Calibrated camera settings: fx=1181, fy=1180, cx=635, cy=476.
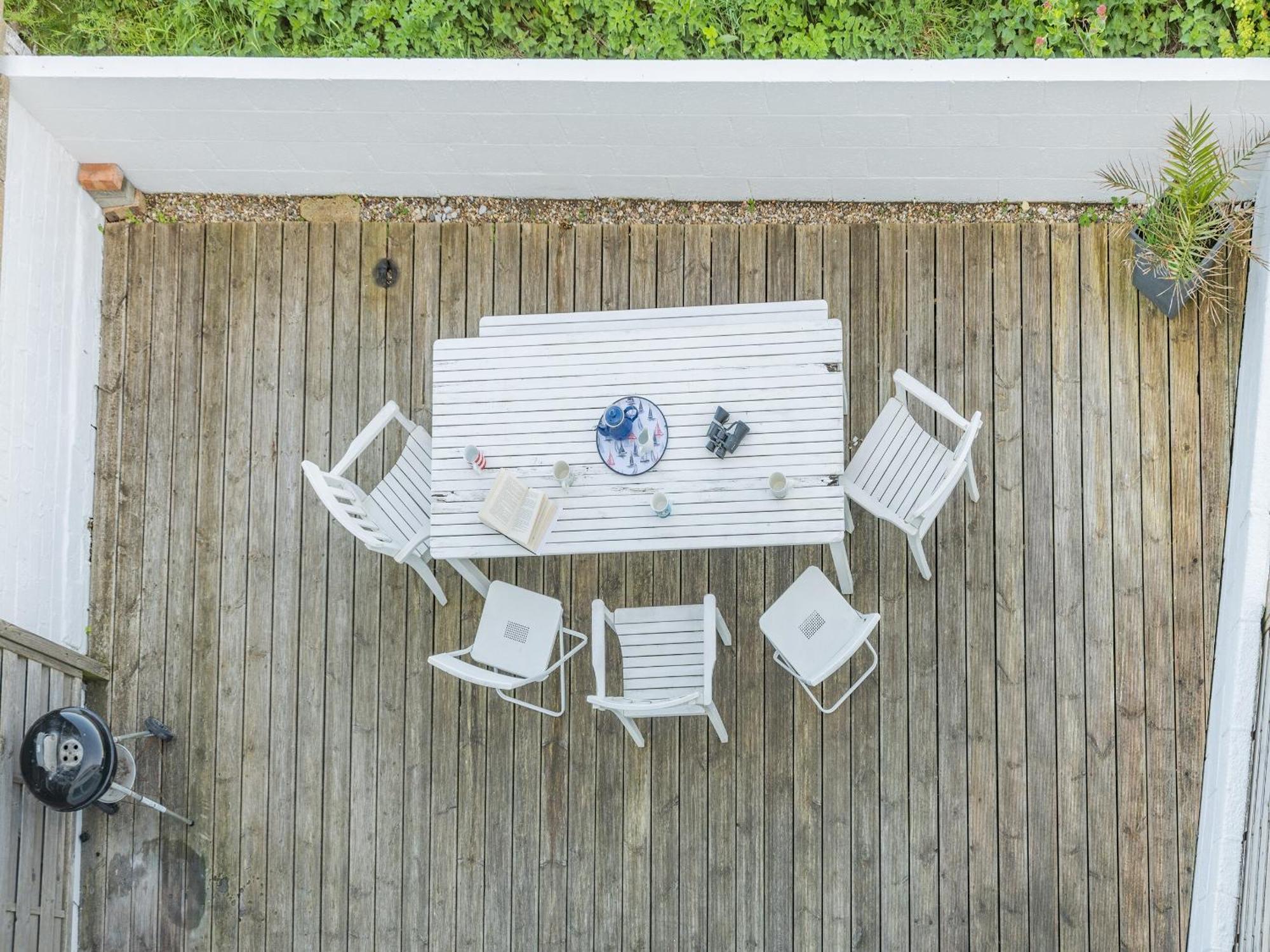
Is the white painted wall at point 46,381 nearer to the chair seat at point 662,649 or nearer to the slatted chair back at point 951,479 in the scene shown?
the chair seat at point 662,649

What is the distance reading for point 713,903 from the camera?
499cm

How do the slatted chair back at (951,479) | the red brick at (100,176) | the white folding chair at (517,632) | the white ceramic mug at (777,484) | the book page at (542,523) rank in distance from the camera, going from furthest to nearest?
the red brick at (100,176)
the white folding chair at (517,632)
the book page at (542,523)
the white ceramic mug at (777,484)
the slatted chair back at (951,479)

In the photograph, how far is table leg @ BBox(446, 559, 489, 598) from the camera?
482 centimetres

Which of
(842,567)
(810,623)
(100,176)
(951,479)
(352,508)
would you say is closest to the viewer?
(951,479)

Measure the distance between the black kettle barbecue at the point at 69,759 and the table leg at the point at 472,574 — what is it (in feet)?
4.79

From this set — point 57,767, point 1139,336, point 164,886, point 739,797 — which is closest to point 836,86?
point 1139,336

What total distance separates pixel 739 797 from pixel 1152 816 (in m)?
1.70

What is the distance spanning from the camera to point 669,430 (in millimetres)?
4555

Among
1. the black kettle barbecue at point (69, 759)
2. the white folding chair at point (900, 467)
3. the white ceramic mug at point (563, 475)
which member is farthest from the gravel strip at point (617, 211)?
the black kettle barbecue at point (69, 759)

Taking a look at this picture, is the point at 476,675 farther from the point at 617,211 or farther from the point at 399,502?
the point at 617,211

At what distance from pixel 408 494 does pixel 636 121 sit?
1821 mm

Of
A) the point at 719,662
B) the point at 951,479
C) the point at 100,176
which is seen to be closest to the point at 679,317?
the point at 951,479

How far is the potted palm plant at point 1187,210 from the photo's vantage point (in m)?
4.60

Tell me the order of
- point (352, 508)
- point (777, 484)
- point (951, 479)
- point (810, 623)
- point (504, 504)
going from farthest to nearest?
point (352, 508) → point (810, 623) → point (504, 504) → point (777, 484) → point (951, 479)
